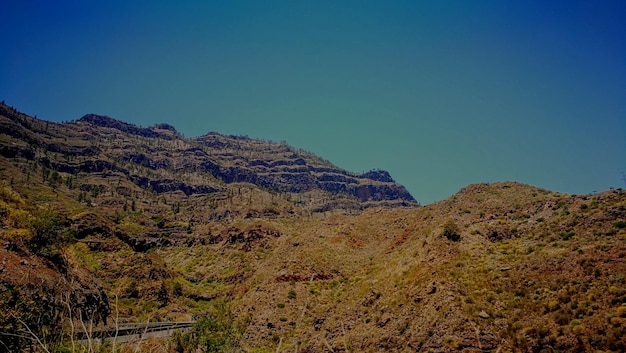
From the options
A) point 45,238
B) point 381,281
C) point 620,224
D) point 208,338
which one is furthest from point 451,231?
point 45,238

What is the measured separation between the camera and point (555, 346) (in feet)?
63.6

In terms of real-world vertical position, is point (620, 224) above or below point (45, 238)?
above

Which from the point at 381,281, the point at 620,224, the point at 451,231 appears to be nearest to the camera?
the point at 620,224

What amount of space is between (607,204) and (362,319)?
22.3 metres

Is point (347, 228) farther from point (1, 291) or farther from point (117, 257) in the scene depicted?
point (1, 291)

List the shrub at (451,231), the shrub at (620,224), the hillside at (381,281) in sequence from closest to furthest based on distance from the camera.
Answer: the hillside at (381,281), the shrub at (620,224), the shrub at (451,231)

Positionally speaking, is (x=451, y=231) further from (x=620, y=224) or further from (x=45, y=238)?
(x=45, y=238)

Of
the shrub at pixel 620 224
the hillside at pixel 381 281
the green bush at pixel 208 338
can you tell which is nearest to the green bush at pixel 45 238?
the hillside at pixel 381 281

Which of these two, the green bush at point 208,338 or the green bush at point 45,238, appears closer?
the green bush at point 45,238

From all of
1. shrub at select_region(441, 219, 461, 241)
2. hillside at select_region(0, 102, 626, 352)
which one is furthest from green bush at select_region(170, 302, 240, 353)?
shrub at select_region(441, 219, 461, 241)

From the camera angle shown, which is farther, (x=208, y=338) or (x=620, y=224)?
(x=208, y=338)

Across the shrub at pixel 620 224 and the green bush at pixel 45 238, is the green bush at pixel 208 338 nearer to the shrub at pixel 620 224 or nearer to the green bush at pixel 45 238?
the green bush at pixel 45 238

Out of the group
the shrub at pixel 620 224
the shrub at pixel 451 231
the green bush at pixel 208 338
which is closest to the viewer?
the shrub at pixel 620 224

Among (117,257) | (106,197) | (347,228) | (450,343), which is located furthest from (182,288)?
(106,197)
